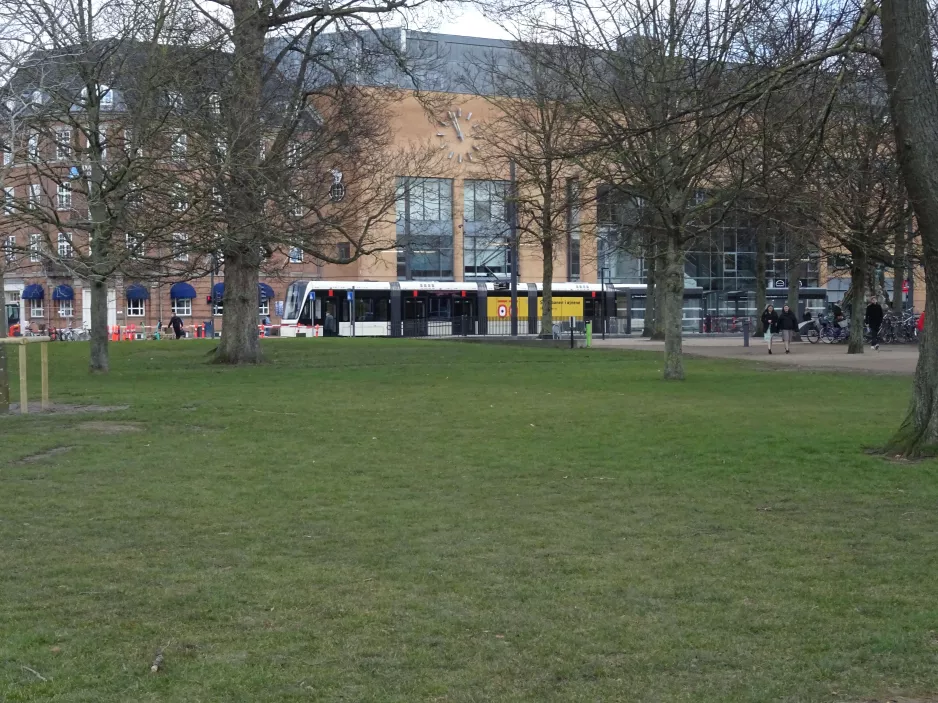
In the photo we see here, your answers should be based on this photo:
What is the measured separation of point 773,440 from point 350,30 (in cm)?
1782

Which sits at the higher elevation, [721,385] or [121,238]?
[121,238]

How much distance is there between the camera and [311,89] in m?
29.1

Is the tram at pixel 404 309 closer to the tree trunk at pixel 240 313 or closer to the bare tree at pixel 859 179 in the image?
the tree trunk at pixel 240 313

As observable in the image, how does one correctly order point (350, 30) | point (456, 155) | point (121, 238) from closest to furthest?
point (121, 238), point (350, 30), point (456, 155)

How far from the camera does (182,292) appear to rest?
2704 inches

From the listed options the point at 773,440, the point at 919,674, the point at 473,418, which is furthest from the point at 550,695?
the point at 473,418

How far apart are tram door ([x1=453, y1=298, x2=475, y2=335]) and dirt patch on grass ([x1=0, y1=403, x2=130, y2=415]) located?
38924 mm

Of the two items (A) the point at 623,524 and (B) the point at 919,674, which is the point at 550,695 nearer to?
(B) the point at 919,674

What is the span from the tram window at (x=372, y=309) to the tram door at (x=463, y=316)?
3.43 meters

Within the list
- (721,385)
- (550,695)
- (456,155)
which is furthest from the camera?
(456,155)

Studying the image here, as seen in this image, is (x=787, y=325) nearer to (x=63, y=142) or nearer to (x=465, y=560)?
(x=63, y=142)

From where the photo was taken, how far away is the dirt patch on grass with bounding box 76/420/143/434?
48.2 ft

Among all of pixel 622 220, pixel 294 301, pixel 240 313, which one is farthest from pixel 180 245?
pixel 294 301

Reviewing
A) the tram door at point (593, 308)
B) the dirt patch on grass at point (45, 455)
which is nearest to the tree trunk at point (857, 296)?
the dirt patch on grass at point (45, 455)
